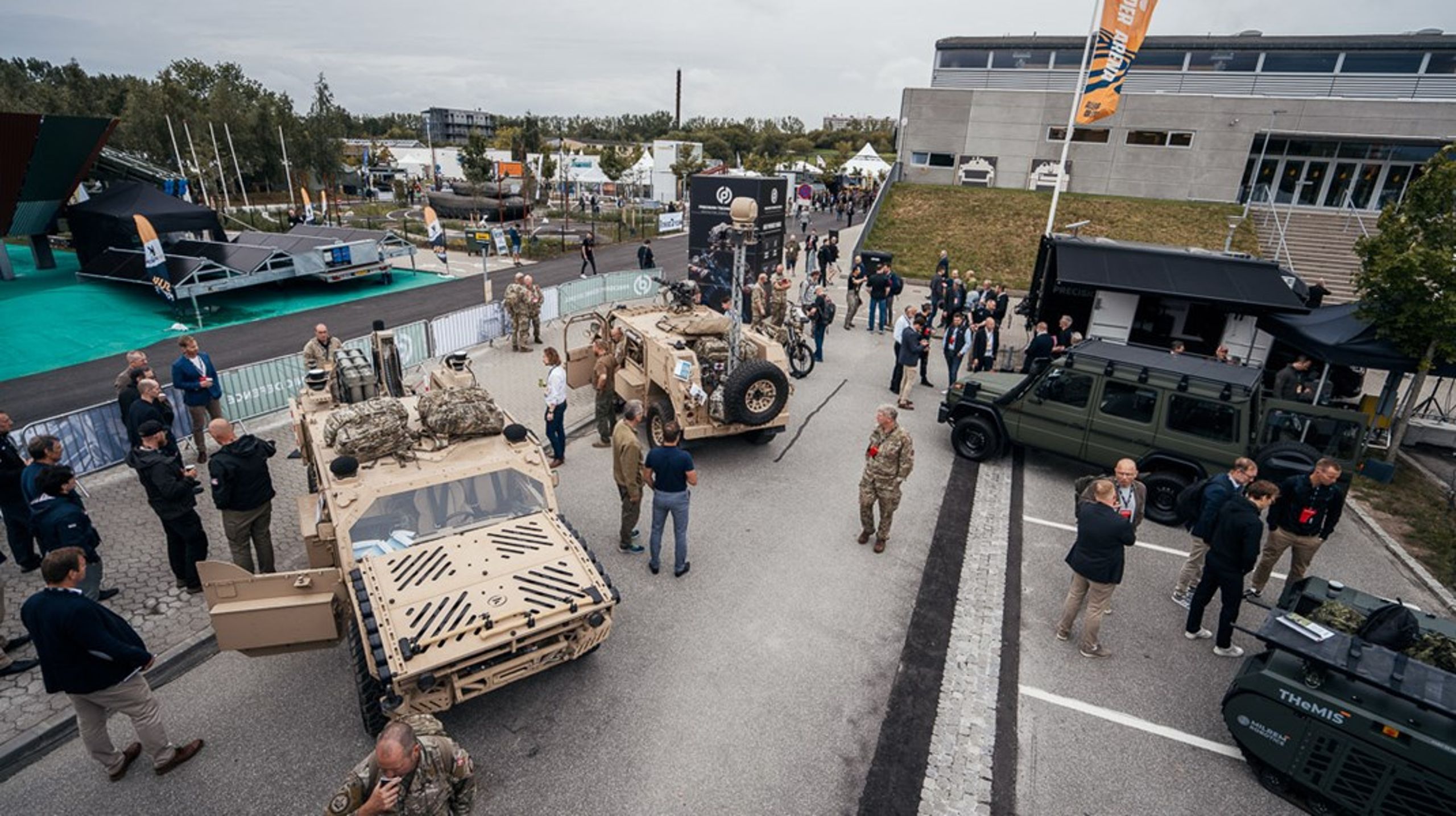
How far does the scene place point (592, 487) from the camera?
9555 millimetres

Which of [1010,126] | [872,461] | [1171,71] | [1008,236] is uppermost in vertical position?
[1171,71]

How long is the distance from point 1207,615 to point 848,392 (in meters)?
7.59

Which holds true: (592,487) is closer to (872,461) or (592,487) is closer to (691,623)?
(691,623)

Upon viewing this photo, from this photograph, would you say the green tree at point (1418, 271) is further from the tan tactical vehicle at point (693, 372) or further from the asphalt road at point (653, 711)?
the tan tactical vehicle at point (693, 372)

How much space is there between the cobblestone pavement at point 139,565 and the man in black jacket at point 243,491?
682 mm

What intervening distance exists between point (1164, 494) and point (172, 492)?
37.2 ft

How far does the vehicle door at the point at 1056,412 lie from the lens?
31.0 ft

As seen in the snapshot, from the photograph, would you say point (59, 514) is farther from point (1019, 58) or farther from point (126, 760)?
point (1019, 58)

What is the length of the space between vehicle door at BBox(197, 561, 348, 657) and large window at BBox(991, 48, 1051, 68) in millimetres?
39785

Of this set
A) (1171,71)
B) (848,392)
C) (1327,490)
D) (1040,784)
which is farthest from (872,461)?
(1171,71)

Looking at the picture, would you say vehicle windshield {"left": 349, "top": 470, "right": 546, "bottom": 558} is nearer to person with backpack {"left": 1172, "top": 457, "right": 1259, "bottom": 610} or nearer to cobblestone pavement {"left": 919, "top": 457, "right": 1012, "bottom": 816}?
cobblestone pavement {"left": 919, "top": 457, "right": 1012, "bottom": 816}

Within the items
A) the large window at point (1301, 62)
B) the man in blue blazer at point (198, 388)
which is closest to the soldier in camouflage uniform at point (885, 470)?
the man in blue blazer at point (198, 388)

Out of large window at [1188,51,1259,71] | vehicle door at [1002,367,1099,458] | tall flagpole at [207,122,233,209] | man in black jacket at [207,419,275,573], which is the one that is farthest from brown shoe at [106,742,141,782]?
large window at [1188,51,1259,71]

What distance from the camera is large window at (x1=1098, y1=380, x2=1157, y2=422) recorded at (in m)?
8.92
